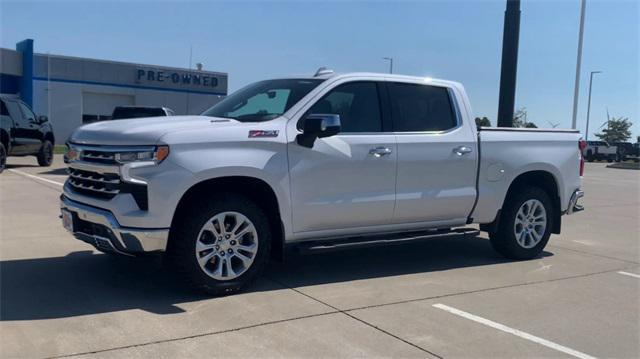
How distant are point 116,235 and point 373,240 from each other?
2455 mm

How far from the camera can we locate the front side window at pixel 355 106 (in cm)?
604

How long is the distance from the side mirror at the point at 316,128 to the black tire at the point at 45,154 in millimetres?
14913

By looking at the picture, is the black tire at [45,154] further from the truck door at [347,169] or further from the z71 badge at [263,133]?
the z71 badge at [263,133]

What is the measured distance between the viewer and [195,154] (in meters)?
5.09

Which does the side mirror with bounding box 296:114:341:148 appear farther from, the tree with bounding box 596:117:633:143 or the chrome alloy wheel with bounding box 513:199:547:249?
the tree with bounding box 596:117:633:143

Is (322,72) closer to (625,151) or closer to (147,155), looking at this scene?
(147,155)

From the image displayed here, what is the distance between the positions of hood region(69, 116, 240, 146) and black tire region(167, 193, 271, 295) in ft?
2.07

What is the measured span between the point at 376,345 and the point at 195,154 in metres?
2.10

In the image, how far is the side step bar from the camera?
573 cm

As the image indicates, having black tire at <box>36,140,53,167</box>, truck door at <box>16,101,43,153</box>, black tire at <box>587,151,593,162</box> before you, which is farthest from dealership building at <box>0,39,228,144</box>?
black tire at <box>587,151,593,162</box>

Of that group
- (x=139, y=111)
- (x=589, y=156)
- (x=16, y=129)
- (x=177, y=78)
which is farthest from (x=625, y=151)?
(x=16, y=129)

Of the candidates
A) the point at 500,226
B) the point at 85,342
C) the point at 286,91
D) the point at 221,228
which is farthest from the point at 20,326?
the point at 500,226

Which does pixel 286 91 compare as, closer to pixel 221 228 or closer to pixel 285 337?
pixel 221 228

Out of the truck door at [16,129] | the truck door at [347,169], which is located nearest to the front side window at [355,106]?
the truck door at [347,169]
